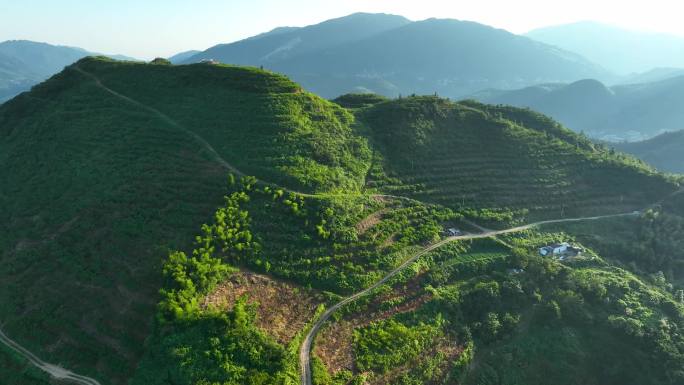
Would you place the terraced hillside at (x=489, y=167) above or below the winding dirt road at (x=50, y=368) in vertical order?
above

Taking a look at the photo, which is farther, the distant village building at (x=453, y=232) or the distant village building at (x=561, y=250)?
the distant village building at (x=561, y=250)

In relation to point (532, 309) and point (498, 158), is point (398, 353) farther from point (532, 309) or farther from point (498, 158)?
point (498, 158)

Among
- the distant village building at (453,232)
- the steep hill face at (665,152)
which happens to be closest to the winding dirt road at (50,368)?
the distant village building at (453,232)

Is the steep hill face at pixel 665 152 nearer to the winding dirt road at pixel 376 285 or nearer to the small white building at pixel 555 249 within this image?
the winding dirt road at pixel 376 285

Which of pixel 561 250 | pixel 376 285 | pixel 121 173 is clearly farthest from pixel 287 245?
pixel 561 250

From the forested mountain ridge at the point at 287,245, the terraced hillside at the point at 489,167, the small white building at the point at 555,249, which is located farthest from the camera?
the terraced hillside at the point at 489,167

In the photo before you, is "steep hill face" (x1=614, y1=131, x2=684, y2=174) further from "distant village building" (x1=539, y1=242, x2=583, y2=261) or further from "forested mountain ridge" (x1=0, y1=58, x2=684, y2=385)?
"distant village building" (x1=539, y1=242, x2=583, y2=261)

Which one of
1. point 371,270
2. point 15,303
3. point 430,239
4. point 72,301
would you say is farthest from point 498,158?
point 15,303
